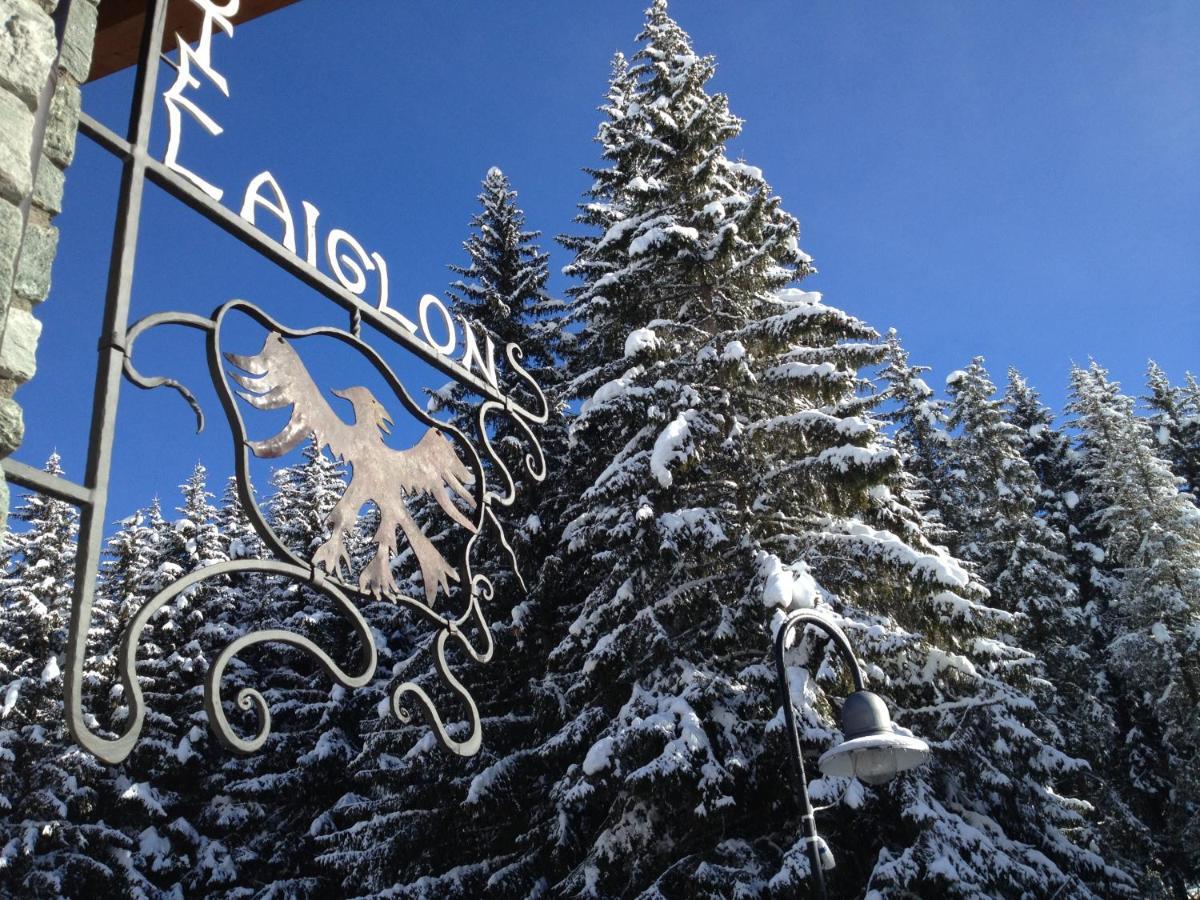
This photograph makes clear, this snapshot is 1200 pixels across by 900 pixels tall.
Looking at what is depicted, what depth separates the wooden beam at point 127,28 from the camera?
3.06m

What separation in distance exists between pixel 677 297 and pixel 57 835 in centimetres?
1573

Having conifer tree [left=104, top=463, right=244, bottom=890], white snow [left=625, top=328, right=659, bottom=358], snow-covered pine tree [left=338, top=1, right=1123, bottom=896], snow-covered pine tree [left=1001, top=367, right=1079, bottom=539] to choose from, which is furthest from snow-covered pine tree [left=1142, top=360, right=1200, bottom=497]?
conifer tree [left=104, top=463, right=244, bottom=890]

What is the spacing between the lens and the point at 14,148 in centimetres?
213

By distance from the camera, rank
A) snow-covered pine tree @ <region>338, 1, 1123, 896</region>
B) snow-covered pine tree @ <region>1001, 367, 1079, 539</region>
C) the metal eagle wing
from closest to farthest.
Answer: the metal eagle wing → snow-covered pine tree @ <region>338, 1, 1123, 896</region> → snow-covered pine tree @ <region>1001, 367, 1079, 539</region>

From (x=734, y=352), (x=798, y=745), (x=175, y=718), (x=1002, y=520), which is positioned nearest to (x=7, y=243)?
(x=798, y=745)

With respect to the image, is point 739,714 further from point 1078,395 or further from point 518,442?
point 1078,395

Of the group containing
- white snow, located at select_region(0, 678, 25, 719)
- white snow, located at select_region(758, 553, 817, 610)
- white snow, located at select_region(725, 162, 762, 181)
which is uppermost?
white snow, located at select_region(725, 162, 762, 181)

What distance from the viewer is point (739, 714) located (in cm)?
1075

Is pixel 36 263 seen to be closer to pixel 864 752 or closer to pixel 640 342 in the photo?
pixel 864 752

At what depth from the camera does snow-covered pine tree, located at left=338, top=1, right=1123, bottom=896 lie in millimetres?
9867

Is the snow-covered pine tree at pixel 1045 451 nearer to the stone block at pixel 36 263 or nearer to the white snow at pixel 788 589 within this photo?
the white snow at pixel 788 589

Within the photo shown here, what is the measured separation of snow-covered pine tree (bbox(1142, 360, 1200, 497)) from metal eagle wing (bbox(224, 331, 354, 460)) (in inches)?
1353

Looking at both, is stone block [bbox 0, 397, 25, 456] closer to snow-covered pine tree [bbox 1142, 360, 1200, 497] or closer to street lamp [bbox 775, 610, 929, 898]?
street lamp [bbox 775, 610, 929, 898]

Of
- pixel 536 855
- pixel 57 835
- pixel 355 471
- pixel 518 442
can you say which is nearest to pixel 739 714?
pixel 536 855
